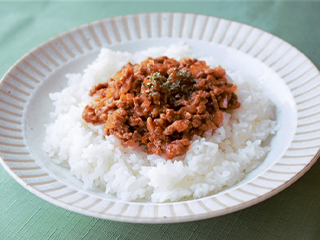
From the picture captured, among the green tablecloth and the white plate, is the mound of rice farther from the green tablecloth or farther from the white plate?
the green tablecloth

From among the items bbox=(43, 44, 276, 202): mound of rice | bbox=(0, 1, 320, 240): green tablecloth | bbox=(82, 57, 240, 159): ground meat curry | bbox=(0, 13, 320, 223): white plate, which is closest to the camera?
bbox=(0, 13, 320, 223): white plate

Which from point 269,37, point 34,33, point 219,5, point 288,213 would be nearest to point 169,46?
point 269,37

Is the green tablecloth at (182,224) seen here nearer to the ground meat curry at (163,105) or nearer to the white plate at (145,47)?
the white plate at (145,47)

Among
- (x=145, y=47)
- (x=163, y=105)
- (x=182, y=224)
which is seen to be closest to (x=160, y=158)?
(x=163, y=105)

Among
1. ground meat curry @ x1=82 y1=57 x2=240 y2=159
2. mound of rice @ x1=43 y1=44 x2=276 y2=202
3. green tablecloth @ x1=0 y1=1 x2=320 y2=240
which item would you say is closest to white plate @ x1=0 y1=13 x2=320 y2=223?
mound of rice @ x1=43 y1=44 x2=276 y2=202

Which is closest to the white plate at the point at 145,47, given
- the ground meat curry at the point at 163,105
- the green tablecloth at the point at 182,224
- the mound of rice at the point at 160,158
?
the mound of rice at the point at 160,158

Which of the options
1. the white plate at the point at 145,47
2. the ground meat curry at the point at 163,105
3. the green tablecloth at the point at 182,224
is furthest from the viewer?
the ground meat curry at the point at 163,105

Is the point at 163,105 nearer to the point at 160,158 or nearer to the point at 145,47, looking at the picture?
the point at 160,158
